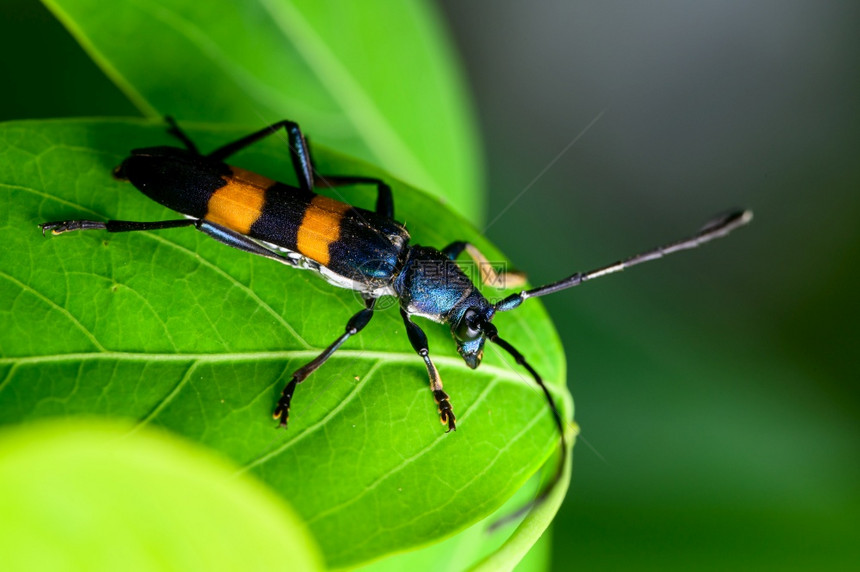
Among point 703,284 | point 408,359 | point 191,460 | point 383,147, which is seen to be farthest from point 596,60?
point 191,460

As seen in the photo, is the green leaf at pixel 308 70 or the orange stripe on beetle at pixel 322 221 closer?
the green leaf at pixel 308 70

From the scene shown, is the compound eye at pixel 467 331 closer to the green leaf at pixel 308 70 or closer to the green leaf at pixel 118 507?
the green leaf at pixel 308 70

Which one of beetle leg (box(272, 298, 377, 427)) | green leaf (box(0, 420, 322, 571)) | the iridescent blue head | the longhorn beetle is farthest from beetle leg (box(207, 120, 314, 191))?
green leaf (box(0, 420, 322, 571))

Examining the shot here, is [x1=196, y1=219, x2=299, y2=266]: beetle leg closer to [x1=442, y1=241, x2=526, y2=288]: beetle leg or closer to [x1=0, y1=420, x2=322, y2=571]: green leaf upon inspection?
[x1=442, y1=241, x2=526, y2=288]: beetle leg

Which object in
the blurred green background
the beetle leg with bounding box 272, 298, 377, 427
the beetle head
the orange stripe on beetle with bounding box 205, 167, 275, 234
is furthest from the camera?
the blurred green background

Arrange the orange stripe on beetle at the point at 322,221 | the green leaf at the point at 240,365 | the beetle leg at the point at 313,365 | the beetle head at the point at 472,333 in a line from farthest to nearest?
the orange stripe on beetle at the point at 322,221 → the beetle head at the point at 472,333 → the beetle leg at the point at 313,365 → the green leaf at the point at 240,365

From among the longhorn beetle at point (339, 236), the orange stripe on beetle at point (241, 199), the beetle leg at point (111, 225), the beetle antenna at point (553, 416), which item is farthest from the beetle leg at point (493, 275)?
the beetle leg at point (111, 225)

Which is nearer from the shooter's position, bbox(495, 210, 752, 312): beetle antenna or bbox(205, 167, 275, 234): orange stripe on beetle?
bbox(495, 210, 752, 312): beetle antenna

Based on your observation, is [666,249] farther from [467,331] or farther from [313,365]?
[313,365]

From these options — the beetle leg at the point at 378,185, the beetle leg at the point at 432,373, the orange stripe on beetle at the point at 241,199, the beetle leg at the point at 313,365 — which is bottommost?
the orange stripe on beetle at the point at 241,199
